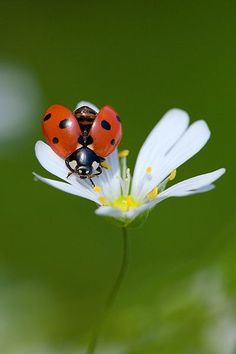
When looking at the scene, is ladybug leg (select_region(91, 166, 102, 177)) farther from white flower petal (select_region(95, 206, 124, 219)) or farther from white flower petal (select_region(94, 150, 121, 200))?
white flower petal (select_region(95, 206, 124, 219))

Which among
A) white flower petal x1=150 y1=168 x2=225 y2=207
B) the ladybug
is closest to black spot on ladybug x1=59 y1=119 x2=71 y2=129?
the ladybug

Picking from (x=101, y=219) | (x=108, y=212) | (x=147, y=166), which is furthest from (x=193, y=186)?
(x=101, y=219)

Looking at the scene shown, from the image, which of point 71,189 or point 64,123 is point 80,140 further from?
point 71,189

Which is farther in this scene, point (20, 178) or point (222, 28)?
point (222, 28)

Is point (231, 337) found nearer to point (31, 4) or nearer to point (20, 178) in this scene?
point (20, 178)

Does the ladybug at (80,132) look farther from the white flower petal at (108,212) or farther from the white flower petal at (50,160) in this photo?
the white flower petal at (108,212)

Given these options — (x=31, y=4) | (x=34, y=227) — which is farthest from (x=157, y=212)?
(x=31, y=4)
